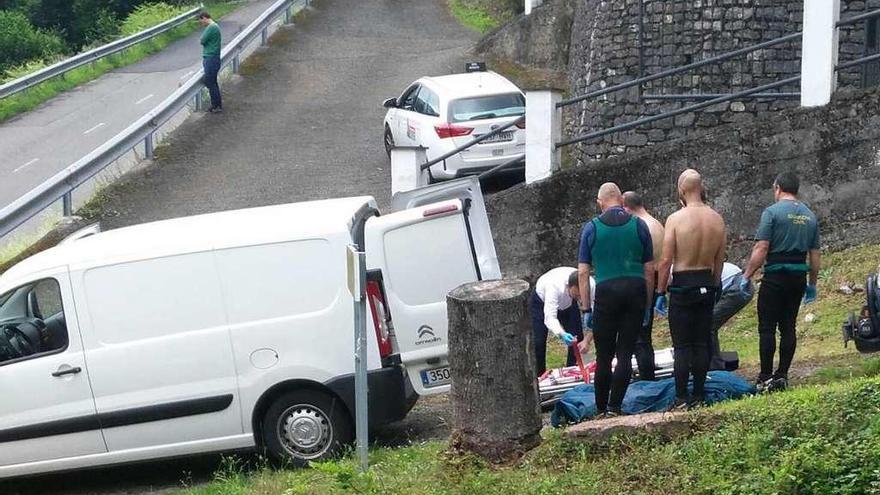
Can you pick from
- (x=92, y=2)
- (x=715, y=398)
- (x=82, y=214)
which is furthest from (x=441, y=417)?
(x=92, y=2)

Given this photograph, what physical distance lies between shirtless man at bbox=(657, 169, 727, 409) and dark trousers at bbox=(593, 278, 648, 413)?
1.09 feet

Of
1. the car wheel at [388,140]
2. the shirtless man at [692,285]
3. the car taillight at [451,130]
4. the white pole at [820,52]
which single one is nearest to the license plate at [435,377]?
the shirtless man at [692,285]

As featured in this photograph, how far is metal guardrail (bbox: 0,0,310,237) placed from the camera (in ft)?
48.3

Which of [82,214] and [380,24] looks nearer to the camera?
[82,214]

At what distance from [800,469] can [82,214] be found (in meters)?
12.0

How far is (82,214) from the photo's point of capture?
16219 millimetres

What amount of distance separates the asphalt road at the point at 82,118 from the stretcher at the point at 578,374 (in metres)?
11.1

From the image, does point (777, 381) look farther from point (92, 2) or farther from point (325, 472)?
point (92, 2)

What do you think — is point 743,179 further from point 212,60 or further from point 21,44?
point 21,44

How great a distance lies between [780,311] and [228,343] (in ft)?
12.9

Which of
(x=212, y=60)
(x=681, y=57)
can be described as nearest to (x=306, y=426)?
(x=681, y=57)

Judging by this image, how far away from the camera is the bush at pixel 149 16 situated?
38.1 metres

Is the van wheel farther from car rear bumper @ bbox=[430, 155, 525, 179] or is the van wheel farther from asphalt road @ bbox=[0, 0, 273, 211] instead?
asphalt road @ bbox=[0, 0, 273, 211]

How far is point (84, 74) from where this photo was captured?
29438mm
